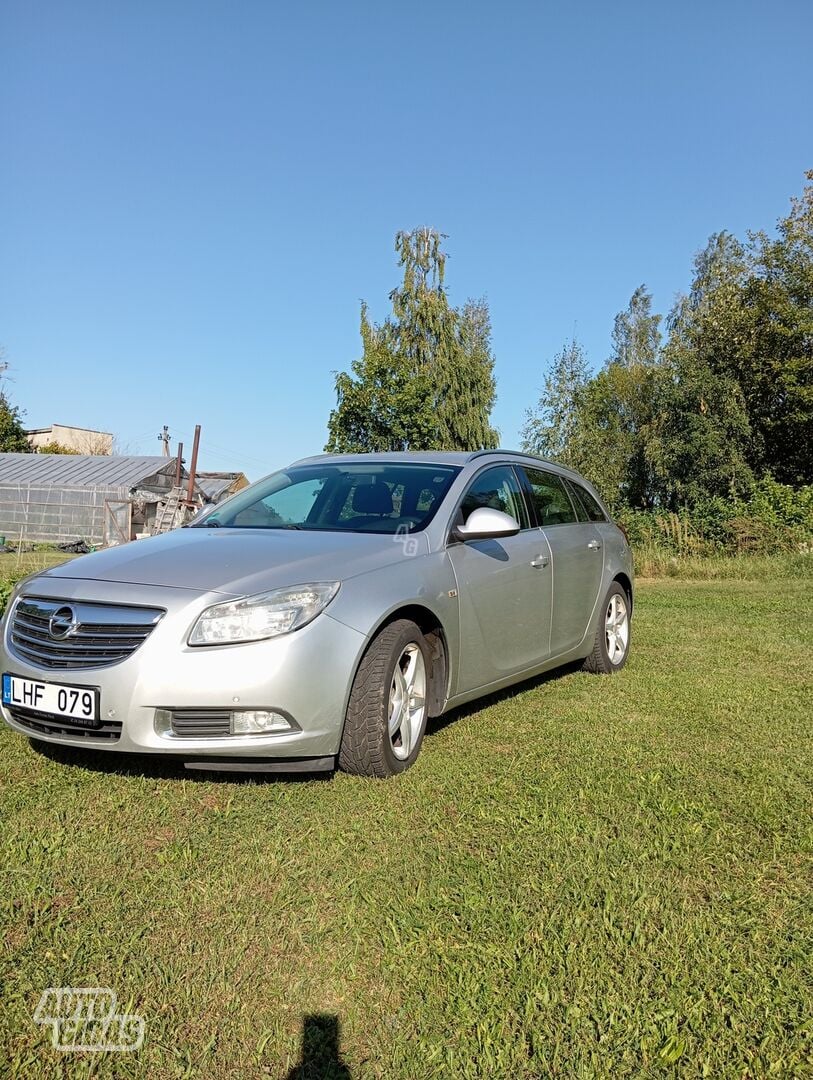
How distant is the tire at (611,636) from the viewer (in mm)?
6281

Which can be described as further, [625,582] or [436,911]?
[625,582]

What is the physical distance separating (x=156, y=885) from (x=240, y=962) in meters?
0.57

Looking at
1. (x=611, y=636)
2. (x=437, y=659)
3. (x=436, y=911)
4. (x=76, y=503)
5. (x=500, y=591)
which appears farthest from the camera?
(x=76, y=503)

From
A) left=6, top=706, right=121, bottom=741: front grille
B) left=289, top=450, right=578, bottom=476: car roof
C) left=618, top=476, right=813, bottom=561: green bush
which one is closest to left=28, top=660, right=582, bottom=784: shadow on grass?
left=6, top=706, right=121, bottom=741: front grille

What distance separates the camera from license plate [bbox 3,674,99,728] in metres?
3.50

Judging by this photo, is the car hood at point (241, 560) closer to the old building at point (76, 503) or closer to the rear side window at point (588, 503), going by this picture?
the rear side window at point (588, 503)

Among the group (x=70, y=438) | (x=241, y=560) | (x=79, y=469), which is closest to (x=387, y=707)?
(x=241, y=560)

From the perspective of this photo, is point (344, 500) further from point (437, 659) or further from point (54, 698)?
point (54, 698)

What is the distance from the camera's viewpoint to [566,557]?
5.69 metres

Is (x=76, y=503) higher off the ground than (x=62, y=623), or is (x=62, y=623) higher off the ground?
(x=76, y=503)

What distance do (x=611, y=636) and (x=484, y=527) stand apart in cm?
241

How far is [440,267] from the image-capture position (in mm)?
36688

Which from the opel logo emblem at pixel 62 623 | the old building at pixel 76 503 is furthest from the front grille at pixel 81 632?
the old building at pixel 76 503

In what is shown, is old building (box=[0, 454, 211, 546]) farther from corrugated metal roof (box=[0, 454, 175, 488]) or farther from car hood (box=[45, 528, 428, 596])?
car hood (box=[45, 528, 428, 596])
